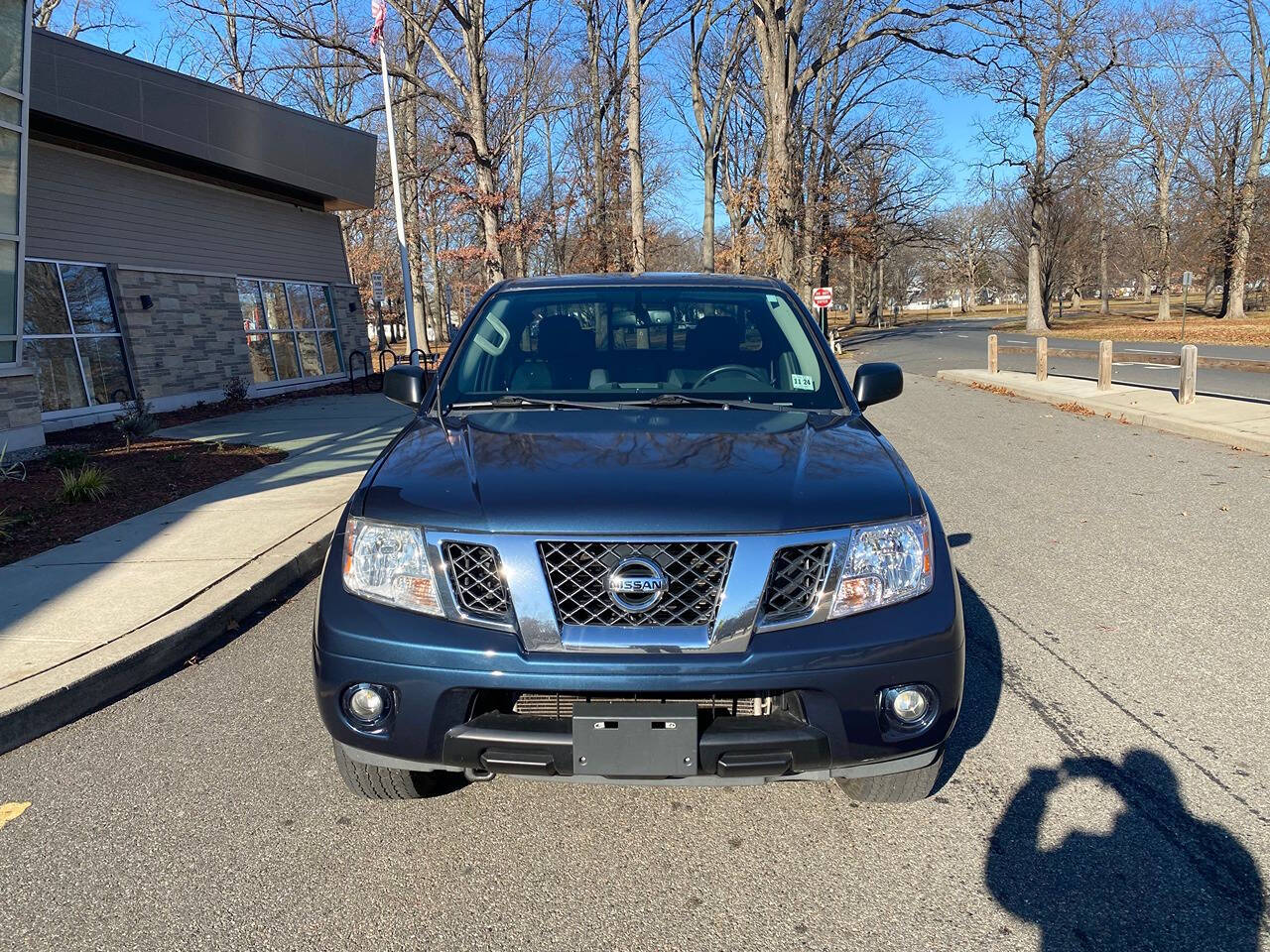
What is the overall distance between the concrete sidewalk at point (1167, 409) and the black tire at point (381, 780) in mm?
9390

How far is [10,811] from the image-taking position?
9.55 ft

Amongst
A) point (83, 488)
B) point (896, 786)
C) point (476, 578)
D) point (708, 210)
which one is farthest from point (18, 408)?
point (708, 210)

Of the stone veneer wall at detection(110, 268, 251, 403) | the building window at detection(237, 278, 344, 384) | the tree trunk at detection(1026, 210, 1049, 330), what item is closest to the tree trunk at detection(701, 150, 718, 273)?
the tree trunk at detection(1026, 210, 1049, 330)

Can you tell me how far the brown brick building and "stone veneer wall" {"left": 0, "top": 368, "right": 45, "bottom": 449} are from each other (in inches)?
0.6

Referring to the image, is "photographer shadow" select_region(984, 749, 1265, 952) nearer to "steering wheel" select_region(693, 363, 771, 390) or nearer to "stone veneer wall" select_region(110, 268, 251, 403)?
"steering wheel" select_region(693, 363, 771, 390)

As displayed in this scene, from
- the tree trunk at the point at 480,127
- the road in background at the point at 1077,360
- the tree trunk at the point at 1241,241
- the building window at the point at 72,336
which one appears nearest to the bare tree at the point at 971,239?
the tree trunk at the point at 1241,241

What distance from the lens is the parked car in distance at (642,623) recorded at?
2252mm

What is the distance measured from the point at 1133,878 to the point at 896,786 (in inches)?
26.4

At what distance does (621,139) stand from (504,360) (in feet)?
113

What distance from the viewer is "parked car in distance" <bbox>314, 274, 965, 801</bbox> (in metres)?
2.25

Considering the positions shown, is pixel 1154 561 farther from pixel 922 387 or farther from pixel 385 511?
pixel 922 387

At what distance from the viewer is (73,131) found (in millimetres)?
12555

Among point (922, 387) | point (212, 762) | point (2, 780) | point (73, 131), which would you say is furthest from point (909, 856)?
point (922, 387)

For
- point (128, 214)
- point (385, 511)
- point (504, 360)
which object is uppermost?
point (128, 214)
